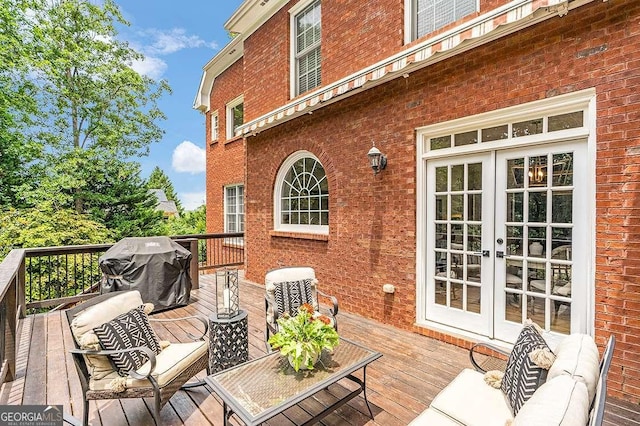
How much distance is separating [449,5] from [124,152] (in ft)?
46.2

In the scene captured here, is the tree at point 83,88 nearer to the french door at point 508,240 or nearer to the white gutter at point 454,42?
the white gutter at point 454,42

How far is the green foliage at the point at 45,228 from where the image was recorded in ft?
34.1

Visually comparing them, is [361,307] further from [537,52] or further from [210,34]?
[210,34]

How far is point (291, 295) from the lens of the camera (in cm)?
389

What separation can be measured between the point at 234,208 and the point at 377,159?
697cm

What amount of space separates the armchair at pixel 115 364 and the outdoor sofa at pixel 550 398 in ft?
5.86

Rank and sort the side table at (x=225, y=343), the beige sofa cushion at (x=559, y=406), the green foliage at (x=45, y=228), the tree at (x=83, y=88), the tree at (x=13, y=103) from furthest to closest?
the tree at (x=83, y=88) → the tree at (x=13, y=103) → the green foliage at (x=45, y=228) → the side table at (x=225, y=343) → the beige sofa cushion at (x=559, y=406)

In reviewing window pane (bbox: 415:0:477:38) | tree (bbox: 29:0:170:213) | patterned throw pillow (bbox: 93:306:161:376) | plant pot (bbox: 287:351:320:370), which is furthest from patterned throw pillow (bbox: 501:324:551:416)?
tree (bbox: 29:0:170:213)

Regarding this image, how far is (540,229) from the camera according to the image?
3.29 metres

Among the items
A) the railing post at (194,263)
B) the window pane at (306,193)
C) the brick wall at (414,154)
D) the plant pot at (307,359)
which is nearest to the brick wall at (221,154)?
the brick wall at (414,154)

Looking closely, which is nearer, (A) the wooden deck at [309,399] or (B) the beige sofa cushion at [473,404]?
(B) the beige sofa cushion at [473,404]

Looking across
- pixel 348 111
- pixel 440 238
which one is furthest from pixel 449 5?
pixel 440 238

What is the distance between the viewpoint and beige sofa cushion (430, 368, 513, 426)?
73.3 inches

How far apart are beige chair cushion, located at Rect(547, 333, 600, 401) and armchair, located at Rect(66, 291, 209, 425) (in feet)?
8.18
